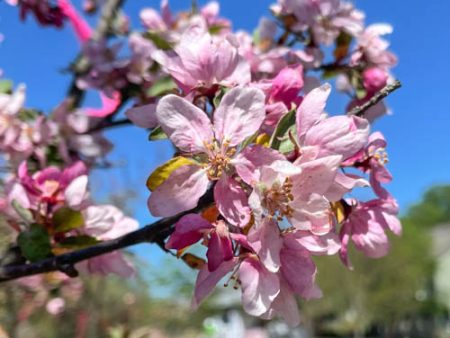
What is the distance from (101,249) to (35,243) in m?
0.16

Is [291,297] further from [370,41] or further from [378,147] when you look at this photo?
→ [370,41]

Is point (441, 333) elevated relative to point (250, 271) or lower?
elevated

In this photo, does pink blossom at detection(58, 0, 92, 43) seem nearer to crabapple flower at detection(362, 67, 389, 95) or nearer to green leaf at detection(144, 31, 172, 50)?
green leaf at detection(144, 31, 172, 50)

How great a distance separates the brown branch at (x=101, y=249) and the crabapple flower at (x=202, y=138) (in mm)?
43

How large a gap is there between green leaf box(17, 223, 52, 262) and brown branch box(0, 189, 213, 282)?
2cm

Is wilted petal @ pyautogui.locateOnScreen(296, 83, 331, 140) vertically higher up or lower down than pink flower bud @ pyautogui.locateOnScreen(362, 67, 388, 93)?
lower down

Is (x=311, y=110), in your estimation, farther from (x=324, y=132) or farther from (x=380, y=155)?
(x=380, y=155)

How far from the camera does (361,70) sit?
57.3 inches

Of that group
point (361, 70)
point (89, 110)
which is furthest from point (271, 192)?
point (89, 110)

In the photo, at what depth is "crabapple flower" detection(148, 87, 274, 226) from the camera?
847 mm

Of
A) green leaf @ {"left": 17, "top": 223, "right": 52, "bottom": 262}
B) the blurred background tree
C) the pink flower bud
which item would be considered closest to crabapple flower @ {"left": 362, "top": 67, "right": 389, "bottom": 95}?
the pink flower bud

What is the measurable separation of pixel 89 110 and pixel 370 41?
83 centimetres

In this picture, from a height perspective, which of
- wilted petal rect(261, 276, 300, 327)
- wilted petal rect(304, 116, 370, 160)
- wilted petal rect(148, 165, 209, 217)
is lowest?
wilted petal rect(261, 276, 300, 327)

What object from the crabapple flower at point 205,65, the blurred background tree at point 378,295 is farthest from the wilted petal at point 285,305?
the blurred background tree at point 378,295
